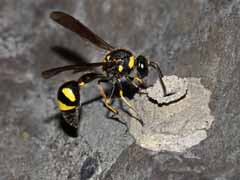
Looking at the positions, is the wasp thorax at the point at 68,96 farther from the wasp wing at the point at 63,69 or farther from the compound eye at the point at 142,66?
the compound eye at the point at 142,66

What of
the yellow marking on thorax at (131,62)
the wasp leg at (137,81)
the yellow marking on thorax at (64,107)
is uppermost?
the yellow marking on thorax at (131,62)

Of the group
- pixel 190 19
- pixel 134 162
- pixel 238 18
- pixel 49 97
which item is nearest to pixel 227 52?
pixel 238 18

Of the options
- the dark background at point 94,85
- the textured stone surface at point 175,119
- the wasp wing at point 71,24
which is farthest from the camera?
the wasp wing at point 71,24

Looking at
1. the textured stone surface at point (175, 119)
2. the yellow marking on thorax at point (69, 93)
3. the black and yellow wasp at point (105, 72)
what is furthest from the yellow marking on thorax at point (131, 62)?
the yellow marking on thorax at point (69, 93)

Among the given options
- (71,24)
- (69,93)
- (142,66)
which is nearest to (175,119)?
(142,66)

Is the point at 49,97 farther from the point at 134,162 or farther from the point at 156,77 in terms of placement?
the point at 134,162

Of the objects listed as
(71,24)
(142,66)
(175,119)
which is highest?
Result: (71,24)

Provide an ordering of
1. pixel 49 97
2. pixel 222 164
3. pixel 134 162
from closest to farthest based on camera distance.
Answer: pixel 222 164 < pixel 134 162 < pixel 49 97

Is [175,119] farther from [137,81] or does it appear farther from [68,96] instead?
[68,96]
